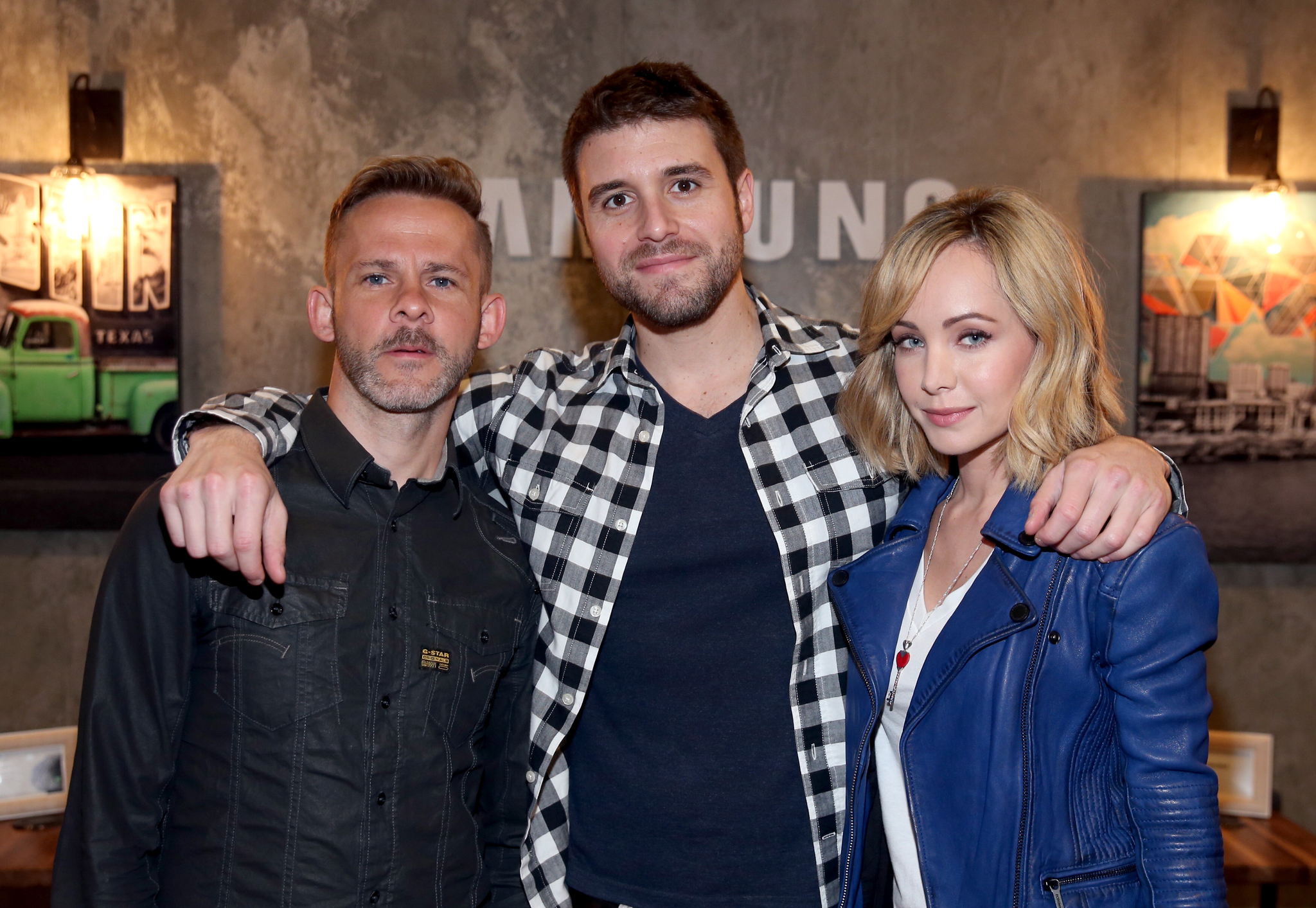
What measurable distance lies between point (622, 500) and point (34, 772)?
2.52m

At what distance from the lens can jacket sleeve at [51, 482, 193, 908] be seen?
162 cm

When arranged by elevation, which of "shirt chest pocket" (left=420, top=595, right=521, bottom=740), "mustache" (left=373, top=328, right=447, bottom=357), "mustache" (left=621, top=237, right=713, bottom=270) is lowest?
"shirt chest pocket" (left=420, top=595, right=521, bottom=740)

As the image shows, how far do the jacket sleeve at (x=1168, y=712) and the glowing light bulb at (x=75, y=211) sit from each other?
12.0 feet

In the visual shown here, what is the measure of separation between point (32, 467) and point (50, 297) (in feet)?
2.12

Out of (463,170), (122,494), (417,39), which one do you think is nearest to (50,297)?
(122,494)

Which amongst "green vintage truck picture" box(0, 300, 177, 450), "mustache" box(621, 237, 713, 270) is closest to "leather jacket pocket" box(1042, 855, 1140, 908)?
"mustache" box(621, 237, 713, 270)

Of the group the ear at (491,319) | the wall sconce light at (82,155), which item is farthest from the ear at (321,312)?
the wall sconce light at (82,155)

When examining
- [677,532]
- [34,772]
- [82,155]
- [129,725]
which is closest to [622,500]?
[677,532]

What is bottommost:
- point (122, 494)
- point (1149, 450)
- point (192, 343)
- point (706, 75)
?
point (122, 494)

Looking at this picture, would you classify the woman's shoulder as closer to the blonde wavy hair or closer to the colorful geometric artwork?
the blonde wavy hair

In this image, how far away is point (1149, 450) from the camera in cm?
161

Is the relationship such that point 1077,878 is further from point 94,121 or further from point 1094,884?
point 94,121

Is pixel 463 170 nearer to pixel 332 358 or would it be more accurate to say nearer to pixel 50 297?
pixel 332 358

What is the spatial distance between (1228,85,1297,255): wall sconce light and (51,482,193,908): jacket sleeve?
3.72 meters
